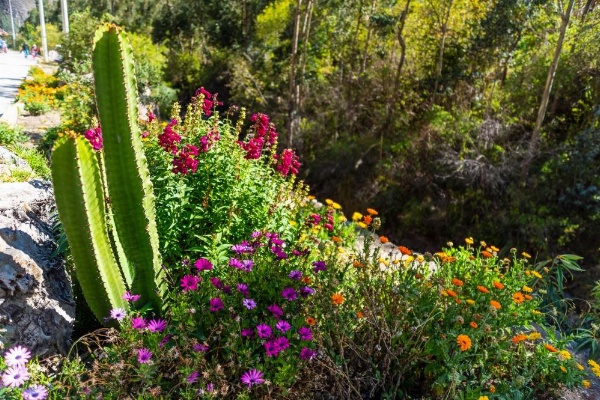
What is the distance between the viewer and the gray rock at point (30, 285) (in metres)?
2.23

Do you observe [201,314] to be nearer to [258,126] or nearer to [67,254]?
[67,254]

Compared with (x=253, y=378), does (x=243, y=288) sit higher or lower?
higher

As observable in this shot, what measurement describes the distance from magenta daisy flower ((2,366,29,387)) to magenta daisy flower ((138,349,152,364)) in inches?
16.1

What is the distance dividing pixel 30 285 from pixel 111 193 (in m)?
0.63

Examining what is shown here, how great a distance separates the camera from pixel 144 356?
1.84 metres

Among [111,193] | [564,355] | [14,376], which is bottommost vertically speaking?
[564,355]

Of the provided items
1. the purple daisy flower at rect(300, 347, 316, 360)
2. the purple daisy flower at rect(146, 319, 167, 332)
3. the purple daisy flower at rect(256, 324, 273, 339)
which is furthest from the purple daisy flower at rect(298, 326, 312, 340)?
the purple daisy flower at rect(146, 319, 167, 332)

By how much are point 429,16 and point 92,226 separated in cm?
1191

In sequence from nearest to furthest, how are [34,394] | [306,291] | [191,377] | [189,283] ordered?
[34,394], [191,377], [189,283], [306,291]

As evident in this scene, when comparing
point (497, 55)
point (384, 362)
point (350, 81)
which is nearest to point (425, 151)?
point (497, 55)

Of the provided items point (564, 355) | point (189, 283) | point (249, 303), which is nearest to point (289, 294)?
point (249, 303)

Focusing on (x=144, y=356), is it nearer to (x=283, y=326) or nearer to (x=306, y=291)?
(x=283, y=326)

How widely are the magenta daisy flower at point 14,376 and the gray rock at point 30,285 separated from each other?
59cm

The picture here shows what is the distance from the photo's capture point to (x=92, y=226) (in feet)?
7.27
